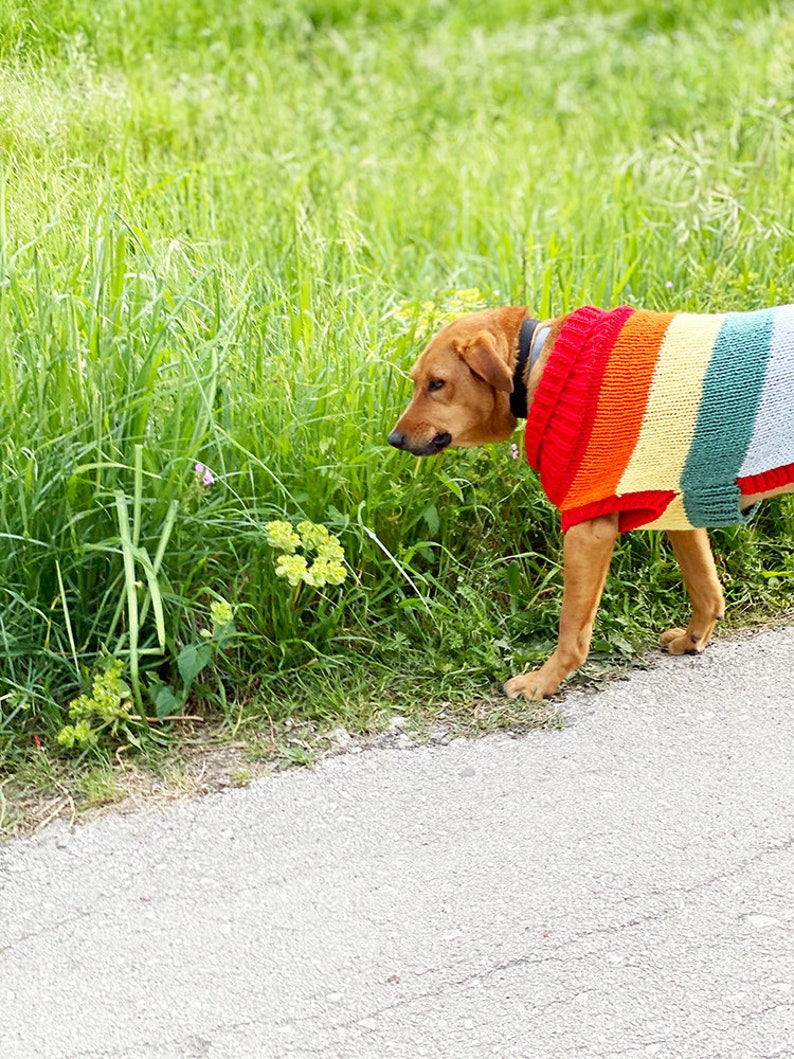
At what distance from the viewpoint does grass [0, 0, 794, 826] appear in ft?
10.7

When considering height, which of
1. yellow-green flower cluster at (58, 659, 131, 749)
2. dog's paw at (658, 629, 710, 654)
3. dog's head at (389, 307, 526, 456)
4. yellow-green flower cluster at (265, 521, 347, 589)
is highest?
dog's head at (389, 307, 526, 456)

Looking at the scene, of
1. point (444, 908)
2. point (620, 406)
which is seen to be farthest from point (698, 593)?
point (444, 908)

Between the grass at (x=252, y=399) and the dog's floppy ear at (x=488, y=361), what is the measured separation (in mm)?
451

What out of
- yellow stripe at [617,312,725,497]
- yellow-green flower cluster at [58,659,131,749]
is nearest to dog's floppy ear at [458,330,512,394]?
yellow stripe at [617,312,725,497]

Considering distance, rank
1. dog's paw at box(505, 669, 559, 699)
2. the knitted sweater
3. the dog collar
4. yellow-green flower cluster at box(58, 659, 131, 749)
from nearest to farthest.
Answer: yellow-green flower cluster at box(58, 659, 131, 749) < the knitted sweater < dog's paw at box(505, 669, 559, 699) < the dog collar

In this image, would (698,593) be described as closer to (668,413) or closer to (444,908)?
(668,413)

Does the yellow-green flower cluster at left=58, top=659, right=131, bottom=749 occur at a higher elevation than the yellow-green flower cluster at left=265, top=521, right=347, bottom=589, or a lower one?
lower

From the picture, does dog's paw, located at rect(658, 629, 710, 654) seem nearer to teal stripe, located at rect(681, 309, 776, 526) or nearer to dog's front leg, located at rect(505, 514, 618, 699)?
dog's front leg, located at rect(505, 514, 618, 699)

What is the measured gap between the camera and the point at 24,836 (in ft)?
9.46

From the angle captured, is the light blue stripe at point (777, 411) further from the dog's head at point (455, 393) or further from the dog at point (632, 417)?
the dog's head at point (455, 393)

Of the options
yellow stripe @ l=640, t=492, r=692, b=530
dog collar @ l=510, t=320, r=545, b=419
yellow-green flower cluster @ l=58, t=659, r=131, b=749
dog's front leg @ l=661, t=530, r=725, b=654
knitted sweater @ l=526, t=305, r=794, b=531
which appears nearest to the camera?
yellow-green flower cluster @ l=58, t=659, r=131, b=749

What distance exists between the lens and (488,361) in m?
3.41

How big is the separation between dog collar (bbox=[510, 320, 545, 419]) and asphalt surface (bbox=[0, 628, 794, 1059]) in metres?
0.91

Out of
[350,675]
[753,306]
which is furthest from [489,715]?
[753,306]
